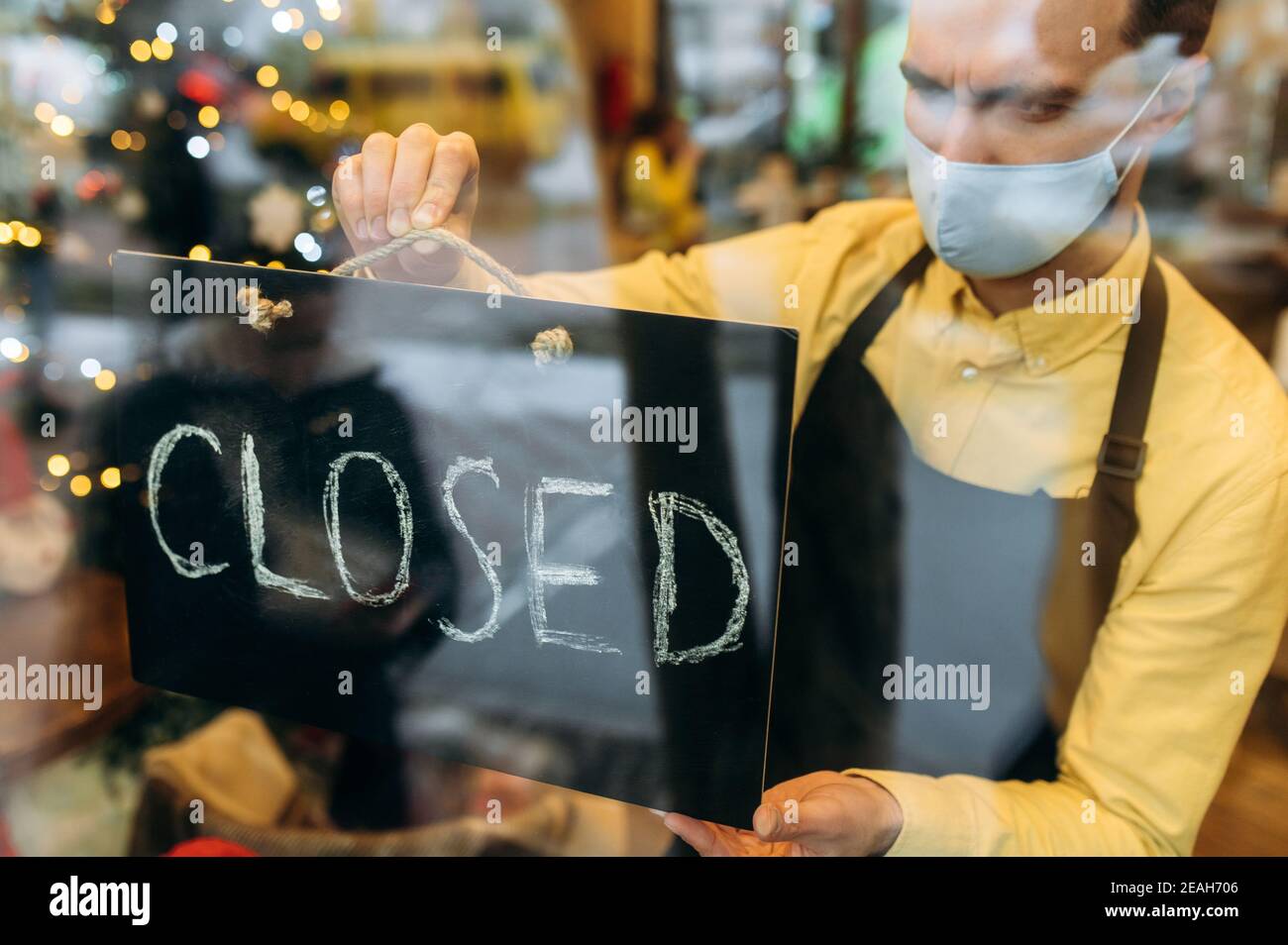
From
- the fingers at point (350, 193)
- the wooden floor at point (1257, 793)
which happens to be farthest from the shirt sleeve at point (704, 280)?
the wooden floor at point (1257, 793)

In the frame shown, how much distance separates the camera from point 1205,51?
2.95 feet

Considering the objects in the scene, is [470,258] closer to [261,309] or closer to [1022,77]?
[261,309]

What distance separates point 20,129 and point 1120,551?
1.31 m

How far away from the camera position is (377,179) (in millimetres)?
955

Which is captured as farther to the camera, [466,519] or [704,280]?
[704,280]

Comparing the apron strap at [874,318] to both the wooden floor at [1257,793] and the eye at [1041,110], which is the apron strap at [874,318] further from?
the wooden floor at [1257,793]

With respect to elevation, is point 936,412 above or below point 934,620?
above

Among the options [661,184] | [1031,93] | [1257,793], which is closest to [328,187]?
[661,184]

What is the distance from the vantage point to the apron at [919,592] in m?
0.99

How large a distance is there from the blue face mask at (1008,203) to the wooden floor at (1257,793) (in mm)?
536

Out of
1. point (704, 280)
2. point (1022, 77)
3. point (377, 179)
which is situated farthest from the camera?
point (704, 280)

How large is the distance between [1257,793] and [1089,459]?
0.43 metres

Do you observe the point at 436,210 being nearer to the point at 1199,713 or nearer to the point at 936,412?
the point at 936,412
